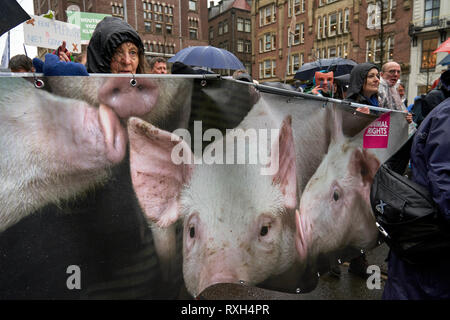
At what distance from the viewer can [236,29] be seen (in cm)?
6031

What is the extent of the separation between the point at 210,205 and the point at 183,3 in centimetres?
6276

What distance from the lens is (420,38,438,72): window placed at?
26936mm

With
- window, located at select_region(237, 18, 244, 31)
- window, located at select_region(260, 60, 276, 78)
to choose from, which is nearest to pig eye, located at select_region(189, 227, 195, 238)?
window, located at select_region(260, 60, 276, 78)

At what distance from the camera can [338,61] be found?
9648 mm

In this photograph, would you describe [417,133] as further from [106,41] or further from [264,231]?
[106,41]

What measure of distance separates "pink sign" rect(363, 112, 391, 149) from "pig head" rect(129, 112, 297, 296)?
4.13ft

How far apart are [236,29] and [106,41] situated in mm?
63251

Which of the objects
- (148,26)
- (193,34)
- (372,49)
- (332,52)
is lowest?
(372,49)

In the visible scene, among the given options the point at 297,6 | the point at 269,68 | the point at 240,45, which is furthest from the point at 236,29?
the point at 297,6

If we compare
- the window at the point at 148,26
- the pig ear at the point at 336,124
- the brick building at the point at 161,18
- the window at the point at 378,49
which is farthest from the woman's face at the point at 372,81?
the window at the point at 148,26

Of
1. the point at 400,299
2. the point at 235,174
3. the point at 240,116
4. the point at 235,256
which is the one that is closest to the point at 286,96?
the point at 240,116

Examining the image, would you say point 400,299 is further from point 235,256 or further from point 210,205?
point 210,205

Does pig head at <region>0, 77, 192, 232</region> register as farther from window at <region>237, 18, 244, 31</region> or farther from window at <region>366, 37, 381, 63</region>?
window at <region>237, 18, 244, 31</region>
